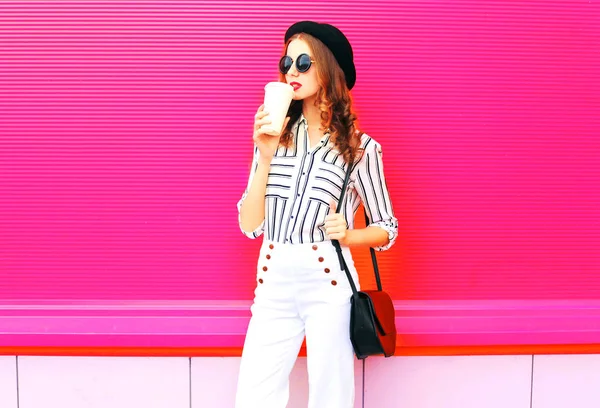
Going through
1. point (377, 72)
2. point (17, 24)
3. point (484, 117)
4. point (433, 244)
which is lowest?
point (433, 244)

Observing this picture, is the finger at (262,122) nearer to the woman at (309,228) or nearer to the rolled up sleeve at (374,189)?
the woman at (309,228)

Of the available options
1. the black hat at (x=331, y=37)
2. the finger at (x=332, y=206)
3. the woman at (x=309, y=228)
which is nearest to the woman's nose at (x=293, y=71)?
the woman at (x=309, y=228)

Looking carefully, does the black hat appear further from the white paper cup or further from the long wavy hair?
the white paper cup

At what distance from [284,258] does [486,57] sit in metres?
1.26

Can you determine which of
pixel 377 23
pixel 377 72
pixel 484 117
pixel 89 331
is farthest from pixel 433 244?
pixel 89 331

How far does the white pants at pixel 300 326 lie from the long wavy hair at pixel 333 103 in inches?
12.8

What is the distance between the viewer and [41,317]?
A: 2.20m

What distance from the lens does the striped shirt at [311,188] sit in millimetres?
1708

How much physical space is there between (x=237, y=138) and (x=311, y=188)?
65cm

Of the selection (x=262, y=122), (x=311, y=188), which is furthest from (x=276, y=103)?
(x=311, y=188)

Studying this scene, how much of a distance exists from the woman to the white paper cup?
91 millimetres

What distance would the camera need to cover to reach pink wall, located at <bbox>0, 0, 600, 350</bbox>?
7.27ft

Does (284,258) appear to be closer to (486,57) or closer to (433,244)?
(433,244)

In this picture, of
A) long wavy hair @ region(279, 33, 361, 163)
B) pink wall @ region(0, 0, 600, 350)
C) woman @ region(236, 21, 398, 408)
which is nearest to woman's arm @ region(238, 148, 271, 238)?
woman @ region(236, 21, 398, 408)
